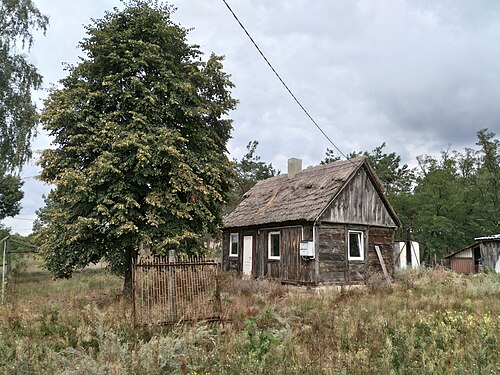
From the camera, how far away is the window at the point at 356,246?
17.7 metres

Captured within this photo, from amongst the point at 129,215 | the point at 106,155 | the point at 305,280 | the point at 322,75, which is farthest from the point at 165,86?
the point at 305,280

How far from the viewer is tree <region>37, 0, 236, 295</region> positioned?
12102 millimetres

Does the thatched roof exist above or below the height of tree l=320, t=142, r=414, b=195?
below

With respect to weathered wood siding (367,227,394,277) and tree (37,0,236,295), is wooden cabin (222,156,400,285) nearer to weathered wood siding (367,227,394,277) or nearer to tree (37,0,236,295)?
weathered wood siding (367,227,394,277)

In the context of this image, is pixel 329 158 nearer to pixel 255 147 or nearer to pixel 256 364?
pixel 255 147

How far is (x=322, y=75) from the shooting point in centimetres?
1121

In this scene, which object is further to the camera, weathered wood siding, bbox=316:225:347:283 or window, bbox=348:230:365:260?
window, bbox=348:230:365:260

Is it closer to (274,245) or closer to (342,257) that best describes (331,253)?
(342,257)

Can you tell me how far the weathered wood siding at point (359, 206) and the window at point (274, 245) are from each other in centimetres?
281

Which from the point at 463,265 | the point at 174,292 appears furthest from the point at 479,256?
the point at 174,292

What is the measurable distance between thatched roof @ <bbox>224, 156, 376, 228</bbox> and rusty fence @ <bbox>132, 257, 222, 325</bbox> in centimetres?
758

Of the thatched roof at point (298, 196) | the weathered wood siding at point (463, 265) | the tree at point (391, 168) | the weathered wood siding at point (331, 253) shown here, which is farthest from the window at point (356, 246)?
the tree at point (391, 168)

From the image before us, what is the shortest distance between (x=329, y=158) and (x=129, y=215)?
3797 cm

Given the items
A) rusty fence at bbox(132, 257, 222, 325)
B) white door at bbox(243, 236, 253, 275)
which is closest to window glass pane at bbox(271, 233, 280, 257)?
white door at bbox(243, 236, 253, 275)
